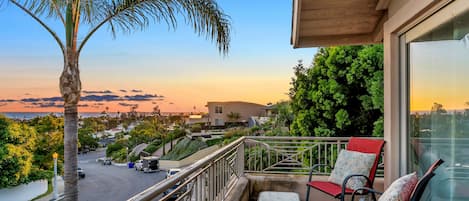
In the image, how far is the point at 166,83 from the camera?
15273mm

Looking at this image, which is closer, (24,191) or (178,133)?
(24,191)

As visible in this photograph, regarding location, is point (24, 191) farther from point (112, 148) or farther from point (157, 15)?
point (157, 15)

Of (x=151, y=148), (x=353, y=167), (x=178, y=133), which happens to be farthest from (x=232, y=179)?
(x=151, y=148)

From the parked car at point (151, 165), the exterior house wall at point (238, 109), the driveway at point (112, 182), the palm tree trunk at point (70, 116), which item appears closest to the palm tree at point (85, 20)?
the palm tree trunk at point (70, 116)

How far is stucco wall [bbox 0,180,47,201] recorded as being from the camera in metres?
16.4

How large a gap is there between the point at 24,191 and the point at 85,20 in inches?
689

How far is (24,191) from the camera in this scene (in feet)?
57.1

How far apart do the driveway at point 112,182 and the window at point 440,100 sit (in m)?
16.0

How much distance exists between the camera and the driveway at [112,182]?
18062mm

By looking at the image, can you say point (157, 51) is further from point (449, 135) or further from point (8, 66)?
point (449, 135)

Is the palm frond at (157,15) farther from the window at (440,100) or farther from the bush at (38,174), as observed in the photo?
the bush at (38,174)

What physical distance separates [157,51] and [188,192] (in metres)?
11.1

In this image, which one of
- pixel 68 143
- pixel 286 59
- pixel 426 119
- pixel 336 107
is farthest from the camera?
pixel 286 59

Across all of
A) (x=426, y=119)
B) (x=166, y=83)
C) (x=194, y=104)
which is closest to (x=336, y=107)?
(x=426, y=119)
